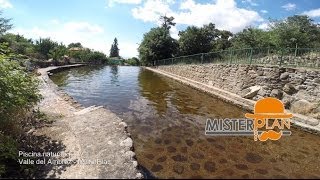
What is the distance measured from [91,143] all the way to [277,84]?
867 centimetres

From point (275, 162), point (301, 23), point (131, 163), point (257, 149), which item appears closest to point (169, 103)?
point (257, 149)

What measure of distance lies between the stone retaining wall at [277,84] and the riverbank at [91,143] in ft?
23.3

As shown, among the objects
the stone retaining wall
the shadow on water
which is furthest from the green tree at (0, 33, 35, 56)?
the shadow on water

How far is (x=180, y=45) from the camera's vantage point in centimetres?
3447

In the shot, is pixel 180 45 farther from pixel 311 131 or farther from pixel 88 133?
pixel 88 133

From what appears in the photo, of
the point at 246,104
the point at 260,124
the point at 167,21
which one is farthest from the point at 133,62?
the point at 260,124

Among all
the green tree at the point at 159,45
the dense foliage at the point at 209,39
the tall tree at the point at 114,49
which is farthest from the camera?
the tall tree at the point at 114,49

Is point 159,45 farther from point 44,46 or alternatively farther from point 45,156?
point 45,156

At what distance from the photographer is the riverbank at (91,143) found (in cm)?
421

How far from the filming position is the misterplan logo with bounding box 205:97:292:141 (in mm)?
7547

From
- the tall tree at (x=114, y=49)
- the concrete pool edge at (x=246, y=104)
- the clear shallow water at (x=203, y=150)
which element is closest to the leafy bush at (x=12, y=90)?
the clear shallow water at (x=203, y=150)

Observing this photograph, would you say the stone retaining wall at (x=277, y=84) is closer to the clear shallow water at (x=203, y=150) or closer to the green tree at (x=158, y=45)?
the clear shallow water at (x=203, y=150)

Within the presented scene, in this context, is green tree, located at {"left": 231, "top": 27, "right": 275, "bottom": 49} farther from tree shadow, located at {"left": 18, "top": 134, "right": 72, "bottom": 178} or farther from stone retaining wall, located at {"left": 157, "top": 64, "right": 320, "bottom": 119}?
tree shadow, located at {"left": 18, "top": 134, "right": 72, "bottom": 178}

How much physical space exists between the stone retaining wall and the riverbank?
712cm
